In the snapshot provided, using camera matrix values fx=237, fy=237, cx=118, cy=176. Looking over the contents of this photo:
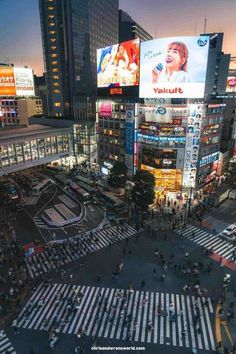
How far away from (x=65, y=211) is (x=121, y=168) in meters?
16.0

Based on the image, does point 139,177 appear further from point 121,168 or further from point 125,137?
Answer: point 125,137

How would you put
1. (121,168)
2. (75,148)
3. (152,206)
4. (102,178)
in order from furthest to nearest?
(75,148)
(102,178)
(121,168)
(152,206)

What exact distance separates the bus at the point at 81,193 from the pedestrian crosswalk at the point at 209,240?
21.1m

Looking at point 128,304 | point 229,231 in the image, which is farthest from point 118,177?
point 128,304

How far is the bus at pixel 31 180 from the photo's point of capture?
6109cm

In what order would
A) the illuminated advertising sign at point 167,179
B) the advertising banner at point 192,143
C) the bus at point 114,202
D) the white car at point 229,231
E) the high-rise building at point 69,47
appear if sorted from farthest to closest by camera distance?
the high-rise building at point 69,47 → the illuminated advertising sign at point 167,179 → the advertising banner at point 192,143 → the bus at point 114,202 → the white car at point 229,231

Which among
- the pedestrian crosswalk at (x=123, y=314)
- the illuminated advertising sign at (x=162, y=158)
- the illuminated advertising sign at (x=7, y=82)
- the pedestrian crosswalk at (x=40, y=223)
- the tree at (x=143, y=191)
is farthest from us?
the illuminated advertising sign at (x=7, y=82)

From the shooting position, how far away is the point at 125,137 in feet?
198

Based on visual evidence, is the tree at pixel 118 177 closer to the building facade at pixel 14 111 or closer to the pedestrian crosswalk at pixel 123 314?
the pedestrian crosswalk at pixel 123 314

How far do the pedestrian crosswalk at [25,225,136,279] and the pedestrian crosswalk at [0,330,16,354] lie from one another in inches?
326

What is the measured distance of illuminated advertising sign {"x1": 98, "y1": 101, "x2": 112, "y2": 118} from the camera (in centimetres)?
6366

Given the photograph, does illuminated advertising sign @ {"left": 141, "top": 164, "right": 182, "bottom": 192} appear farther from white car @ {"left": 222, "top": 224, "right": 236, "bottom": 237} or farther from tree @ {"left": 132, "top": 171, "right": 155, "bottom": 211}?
white car @ {"left": 222, "top": 224, "right": 236, "bottom": 237}

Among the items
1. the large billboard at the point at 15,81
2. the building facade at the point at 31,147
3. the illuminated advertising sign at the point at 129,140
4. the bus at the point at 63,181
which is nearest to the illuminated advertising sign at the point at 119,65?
the illuminated advertising sign at the point at 129,140

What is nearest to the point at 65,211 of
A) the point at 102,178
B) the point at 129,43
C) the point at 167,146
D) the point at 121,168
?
the point at 121,168
